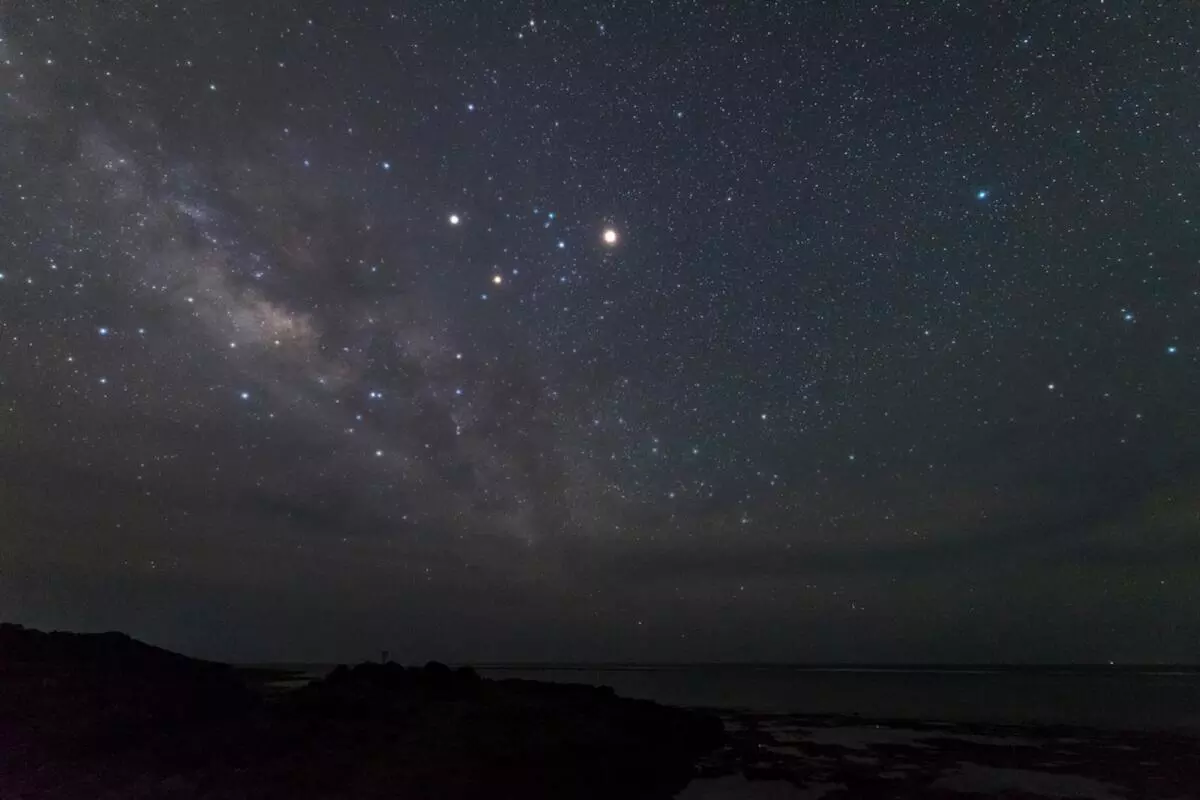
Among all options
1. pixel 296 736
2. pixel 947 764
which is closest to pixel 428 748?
pixel 296 736

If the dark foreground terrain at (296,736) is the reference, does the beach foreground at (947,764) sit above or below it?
below

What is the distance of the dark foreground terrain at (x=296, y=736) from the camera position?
2080 centimetres

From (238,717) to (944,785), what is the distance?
1245 inches

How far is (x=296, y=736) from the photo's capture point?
2683cm

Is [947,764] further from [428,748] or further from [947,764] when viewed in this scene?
[428,748]

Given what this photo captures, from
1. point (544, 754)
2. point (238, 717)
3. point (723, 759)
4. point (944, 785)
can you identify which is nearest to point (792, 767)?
point (723, 759)

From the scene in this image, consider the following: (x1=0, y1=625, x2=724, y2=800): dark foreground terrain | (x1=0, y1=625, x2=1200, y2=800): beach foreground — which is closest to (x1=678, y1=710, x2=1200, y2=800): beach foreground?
(x1=0, y1=625, x2=1200, y2=800): beach foreground

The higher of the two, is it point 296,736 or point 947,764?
point 296,736

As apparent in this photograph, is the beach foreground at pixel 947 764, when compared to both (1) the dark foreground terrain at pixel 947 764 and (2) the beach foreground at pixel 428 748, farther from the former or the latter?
(2) the beach foreground at pixel 428 748

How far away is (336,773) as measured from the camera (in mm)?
22922

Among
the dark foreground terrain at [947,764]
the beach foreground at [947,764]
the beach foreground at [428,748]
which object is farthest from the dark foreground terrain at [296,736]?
the dark foreground terrain at [947,764]

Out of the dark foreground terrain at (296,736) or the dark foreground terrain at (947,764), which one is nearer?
the dark foreground terrain at (296,736)

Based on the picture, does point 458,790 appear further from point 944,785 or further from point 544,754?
point 944,785

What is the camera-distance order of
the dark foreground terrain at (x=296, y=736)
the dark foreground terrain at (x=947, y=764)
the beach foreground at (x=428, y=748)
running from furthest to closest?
the dark foreground terrain at (x=947, y=764)
the beach foreground at (x=428, y=748)
the dark foreground terrain at (x=296, y=736)
